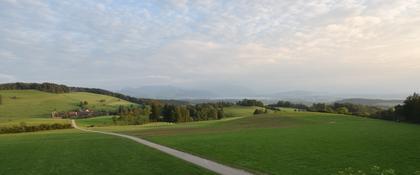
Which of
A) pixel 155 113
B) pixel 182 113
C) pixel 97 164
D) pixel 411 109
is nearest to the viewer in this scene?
pixel 97 164

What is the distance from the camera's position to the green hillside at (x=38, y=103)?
147625mm

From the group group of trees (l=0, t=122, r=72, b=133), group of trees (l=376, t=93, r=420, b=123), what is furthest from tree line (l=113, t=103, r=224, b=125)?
group of trees (l=376, t=93, r=420, b=123)

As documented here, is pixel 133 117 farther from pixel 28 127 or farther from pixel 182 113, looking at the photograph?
pixel 28 127

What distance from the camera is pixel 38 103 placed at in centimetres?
16912

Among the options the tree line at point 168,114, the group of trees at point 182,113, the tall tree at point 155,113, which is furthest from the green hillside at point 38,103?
the group of trees at point 182,113

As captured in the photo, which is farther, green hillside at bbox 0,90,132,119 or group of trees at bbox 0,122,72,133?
green hillside at bbox 0,90,132,119

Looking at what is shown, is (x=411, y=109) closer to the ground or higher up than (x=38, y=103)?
closer to the ground

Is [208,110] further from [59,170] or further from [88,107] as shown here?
[59,170]

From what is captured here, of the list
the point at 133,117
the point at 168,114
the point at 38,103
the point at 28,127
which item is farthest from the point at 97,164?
the point at 38,103

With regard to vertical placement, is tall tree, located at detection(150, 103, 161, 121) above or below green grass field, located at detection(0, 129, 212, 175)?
above

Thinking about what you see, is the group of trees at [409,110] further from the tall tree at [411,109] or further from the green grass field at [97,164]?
the green grass field at [97,164]

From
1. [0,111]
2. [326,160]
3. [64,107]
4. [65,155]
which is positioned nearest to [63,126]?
[0,111]

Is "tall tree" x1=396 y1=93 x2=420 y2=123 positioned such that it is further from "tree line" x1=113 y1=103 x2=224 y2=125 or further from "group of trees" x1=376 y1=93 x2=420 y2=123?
"tree line" x1=113 y1=103 x2=224 y2=125

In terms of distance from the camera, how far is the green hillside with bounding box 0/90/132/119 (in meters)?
148
